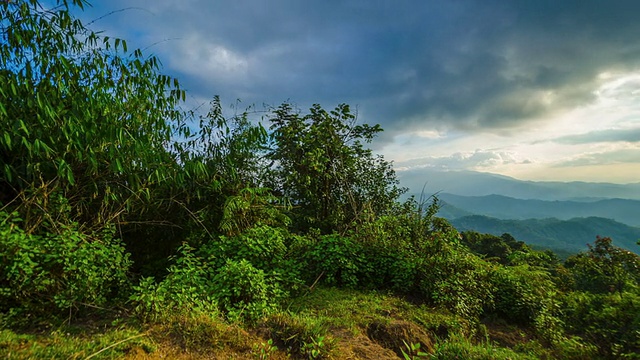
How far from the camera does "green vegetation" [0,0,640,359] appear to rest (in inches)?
138

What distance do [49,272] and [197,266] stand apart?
1991mm

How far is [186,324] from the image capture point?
142 inches

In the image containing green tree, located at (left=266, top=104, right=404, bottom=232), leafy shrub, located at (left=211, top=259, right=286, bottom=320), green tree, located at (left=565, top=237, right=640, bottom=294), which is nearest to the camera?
green tree, located at (left=565, top=237, right=640, bottom=294)

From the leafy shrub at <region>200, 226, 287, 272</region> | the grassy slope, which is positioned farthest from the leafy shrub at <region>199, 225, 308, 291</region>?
the grassy slope

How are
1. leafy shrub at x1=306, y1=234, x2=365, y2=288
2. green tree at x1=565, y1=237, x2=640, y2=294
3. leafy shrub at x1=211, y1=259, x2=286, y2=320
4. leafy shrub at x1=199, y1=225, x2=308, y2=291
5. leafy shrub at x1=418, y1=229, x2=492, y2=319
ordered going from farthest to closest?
leafy shrub at x1=306, y1=234, x2=365, y2=288, leafy shrub at x1=418, y1=229, x2=492, y2=319, leafy shrub at x1=199, y1=225, x2=308, y2=291, leafy shrub at x1=211, y1=259, x2=286, y2=320, green tree at x1=565, y1=237, x2=640, y2=294

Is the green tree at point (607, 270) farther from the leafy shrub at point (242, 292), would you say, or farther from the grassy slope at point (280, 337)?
the leafy shrub at point (242, 292)

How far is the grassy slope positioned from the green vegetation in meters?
0.03

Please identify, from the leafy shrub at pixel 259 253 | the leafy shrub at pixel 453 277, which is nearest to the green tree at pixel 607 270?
the leafy shrub at pixel 453 277

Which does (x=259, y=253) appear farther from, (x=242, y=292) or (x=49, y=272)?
(x=49, y=272)

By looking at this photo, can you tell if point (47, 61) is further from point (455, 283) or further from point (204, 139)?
point (455, 283)

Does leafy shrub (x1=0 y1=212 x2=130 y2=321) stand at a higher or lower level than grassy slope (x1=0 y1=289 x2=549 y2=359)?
higher

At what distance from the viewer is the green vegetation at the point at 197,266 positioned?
3502mm

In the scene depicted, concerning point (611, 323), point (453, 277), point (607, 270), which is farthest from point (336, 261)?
point (607, 270)

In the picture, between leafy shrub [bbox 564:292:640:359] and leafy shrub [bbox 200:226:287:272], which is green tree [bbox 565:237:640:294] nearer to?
leafy shrub [bbox 564:292:640:359]
